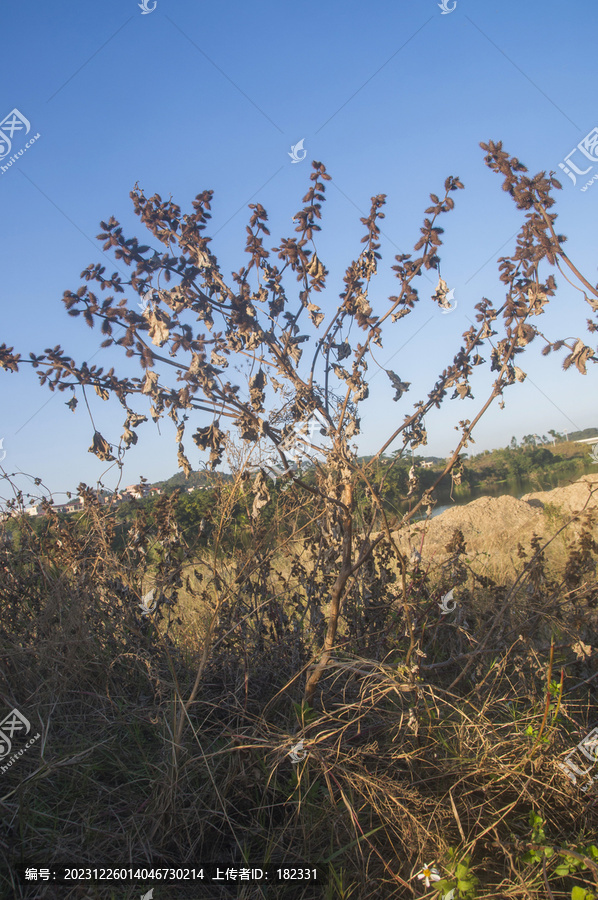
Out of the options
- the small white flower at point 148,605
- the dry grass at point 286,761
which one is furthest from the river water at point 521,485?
the small white flower at point 148,605

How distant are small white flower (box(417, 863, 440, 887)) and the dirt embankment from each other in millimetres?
3500

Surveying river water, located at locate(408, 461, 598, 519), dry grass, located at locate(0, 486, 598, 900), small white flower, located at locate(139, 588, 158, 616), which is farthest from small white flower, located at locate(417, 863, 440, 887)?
river water, located at locate(408, 461, 598, 519)

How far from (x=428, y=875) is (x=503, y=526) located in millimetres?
7014

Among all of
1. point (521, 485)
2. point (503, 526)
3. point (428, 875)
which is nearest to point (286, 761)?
point (428, 875)

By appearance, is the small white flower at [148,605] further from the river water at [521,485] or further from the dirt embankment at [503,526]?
the river water at [521,485]

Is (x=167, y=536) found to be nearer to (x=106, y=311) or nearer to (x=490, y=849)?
(x=106, y=311)

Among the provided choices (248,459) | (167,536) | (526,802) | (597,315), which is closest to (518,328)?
(597,315)

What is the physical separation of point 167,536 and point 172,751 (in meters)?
1.25

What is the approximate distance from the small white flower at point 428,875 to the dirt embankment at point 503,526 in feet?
11.5

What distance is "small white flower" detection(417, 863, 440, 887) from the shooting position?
59.0 inches

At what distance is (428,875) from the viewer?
1.52 meters

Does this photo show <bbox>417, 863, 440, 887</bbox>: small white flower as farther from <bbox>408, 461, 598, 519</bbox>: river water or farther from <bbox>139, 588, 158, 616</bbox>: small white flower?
<bbox>408, 461, 598, 519</bbox>: river water

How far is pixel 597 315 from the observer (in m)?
2.25

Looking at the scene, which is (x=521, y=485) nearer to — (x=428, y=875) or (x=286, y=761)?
(x=286, y=761)
